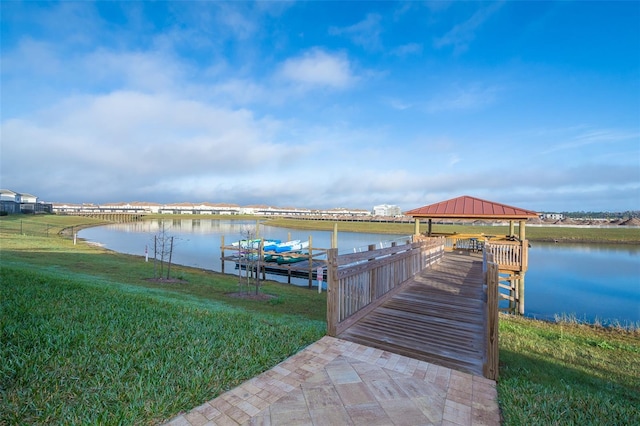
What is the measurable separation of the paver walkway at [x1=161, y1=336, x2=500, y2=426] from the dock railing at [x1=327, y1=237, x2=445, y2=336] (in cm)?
87

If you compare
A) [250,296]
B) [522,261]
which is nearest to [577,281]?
[522,261]

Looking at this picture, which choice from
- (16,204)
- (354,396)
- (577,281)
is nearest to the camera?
(354,396)

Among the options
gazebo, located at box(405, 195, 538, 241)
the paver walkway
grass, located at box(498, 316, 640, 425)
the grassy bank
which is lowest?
grass, located at box(498, 316, 640, 425)

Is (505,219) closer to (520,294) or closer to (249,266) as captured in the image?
(520,294)

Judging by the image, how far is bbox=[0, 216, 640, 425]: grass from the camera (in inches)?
101

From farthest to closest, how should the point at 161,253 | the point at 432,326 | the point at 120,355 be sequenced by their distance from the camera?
the point at 161,253 < the point at 432,326 < the point at 120,355

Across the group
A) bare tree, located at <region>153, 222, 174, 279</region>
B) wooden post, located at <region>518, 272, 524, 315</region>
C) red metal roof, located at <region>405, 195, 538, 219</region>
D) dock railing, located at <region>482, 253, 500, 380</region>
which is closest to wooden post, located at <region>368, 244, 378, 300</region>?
dock railing, located at <region>482, 253, 500, 380</region>

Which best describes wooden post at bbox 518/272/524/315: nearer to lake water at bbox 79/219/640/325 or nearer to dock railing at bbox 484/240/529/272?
lake water at bbox 79/219/640/325

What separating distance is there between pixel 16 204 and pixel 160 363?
7524 centimetres

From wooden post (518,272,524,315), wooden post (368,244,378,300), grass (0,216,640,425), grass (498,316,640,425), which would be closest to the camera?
grass (0,216,640,425)

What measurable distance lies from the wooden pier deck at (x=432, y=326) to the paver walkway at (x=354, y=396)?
12.5 inches

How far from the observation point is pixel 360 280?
506cm

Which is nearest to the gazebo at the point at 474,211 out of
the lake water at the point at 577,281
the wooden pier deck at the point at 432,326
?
the lake water at the point at 577,281

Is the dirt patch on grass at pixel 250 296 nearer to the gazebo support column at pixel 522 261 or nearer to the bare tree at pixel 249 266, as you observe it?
the bare tree at pixel 249 266
